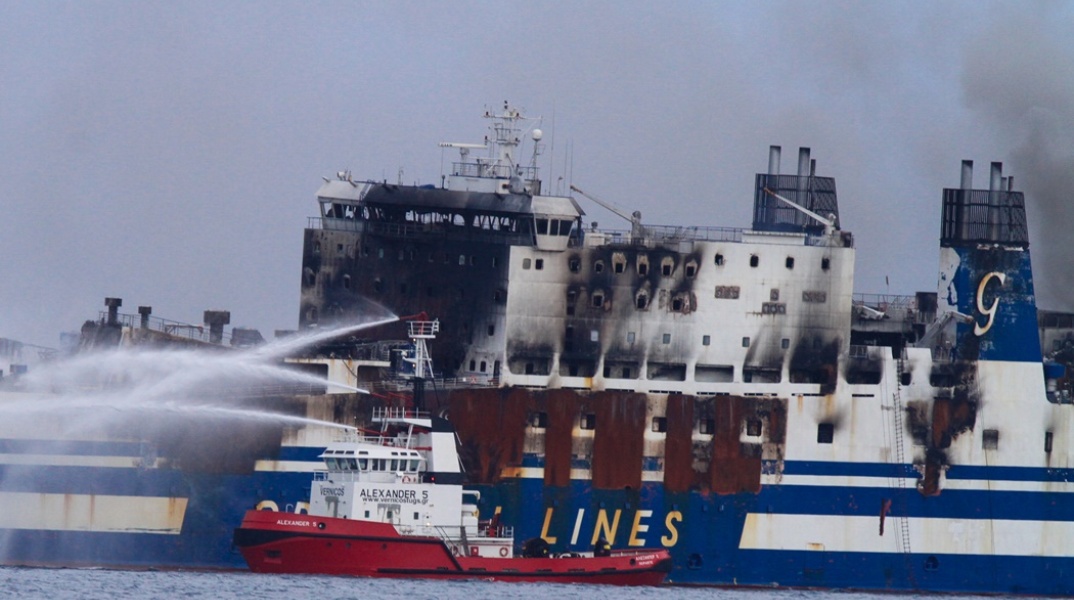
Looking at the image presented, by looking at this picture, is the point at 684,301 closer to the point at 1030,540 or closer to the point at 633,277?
the point at 633,277

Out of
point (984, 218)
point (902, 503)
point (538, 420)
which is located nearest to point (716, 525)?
point (902, 503)

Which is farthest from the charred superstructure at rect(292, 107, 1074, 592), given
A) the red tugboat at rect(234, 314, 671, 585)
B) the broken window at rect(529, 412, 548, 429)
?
the red tugboat at rect(234, 314, 671, 585)

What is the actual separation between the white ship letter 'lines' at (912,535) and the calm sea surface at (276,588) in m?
1.43

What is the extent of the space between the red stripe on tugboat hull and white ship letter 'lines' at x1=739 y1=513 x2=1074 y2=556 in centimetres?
568

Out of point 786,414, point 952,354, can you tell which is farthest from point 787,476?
point 952,354

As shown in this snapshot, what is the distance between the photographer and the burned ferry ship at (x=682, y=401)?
54.4 metres

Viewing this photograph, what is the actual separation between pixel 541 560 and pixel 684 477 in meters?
4.60

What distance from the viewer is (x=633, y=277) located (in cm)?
5603

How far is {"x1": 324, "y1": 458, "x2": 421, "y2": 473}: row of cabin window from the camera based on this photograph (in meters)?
52.0

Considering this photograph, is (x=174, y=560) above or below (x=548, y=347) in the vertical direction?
below

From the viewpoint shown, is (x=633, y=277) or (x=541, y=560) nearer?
(x=541, y=560)

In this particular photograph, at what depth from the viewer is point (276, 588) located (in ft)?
159

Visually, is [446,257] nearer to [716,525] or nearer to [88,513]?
[716,525]

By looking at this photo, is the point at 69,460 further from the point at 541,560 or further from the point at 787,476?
the point at 787,476
